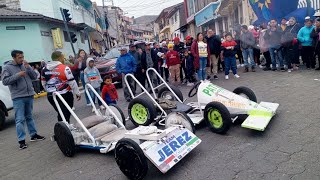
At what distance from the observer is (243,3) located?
1792cm

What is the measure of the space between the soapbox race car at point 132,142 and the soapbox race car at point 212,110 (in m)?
0.59

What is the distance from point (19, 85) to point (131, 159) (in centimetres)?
331

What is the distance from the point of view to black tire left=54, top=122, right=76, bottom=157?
4.72m

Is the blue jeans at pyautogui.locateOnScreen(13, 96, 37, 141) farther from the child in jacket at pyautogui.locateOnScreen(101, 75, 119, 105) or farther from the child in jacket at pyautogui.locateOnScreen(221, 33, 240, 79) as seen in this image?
the child in jacket at pyautogui.locateOnScreen(221, 33, 240, 79)

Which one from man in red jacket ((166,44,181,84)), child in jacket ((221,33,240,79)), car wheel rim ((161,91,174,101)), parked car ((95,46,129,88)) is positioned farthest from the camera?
parked car ((95,46,129,88))

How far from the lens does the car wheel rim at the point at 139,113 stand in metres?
5.59

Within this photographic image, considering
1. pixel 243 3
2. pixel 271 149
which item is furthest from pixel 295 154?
pixel 243 3

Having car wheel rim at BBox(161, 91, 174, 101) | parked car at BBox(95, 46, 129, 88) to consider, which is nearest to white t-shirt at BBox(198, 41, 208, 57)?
car wheel rim at BBox(161, 91, 174, 101)

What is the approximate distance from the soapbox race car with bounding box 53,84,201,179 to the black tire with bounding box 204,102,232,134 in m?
0.74

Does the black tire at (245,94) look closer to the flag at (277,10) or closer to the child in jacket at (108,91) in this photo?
the child in jacket at (108,91)

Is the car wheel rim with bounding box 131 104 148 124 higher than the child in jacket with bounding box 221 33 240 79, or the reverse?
the child in jacket with bounding box 221 33 240 79

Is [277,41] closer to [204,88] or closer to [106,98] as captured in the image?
[204,88]

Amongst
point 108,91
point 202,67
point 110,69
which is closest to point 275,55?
point 202,67

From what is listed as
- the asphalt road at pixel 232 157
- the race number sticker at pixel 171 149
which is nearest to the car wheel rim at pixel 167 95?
the asphalt road at pixel 232 157
